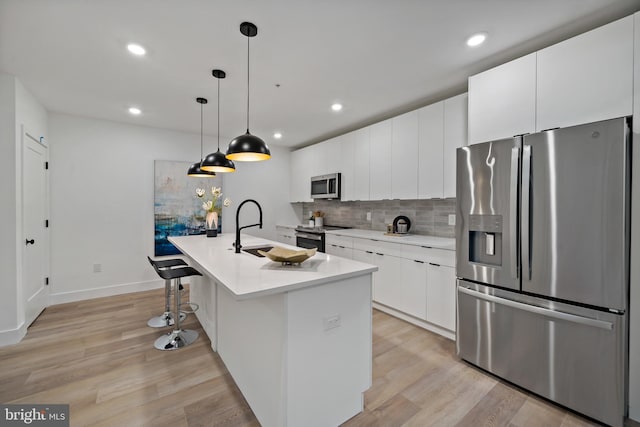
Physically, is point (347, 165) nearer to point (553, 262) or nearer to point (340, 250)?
point (340, 250)

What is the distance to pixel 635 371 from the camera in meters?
1.64

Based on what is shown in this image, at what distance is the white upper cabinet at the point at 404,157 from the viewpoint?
3.31 m

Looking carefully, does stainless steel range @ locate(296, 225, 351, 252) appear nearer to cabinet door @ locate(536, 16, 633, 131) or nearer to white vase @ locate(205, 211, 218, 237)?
white vase @ locate(205, 211, 218, 237)

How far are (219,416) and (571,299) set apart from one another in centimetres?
235

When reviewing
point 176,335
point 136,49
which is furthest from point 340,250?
point 136,49

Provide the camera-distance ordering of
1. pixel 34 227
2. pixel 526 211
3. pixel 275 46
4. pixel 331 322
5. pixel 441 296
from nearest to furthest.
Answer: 1. pixel 331 322
2. pixel 526 211
3. pixel 275 46
4. pixel 441 296
5. pixel 34 227

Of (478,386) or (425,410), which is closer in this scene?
(425,410)

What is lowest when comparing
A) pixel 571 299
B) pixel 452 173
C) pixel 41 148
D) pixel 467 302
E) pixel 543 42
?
pixel 467 302

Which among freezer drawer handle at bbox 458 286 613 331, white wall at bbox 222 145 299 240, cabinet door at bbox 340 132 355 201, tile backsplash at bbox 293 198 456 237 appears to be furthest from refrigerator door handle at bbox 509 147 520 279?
white wall at bbox 222 145 299 240

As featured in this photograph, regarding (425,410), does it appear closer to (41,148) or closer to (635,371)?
(635,371)

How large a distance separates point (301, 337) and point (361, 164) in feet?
9.86

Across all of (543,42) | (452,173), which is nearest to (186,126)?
(452,173)

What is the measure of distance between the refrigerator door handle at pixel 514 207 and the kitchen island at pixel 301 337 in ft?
3.58

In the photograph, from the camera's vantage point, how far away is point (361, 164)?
Result: 161 inches
